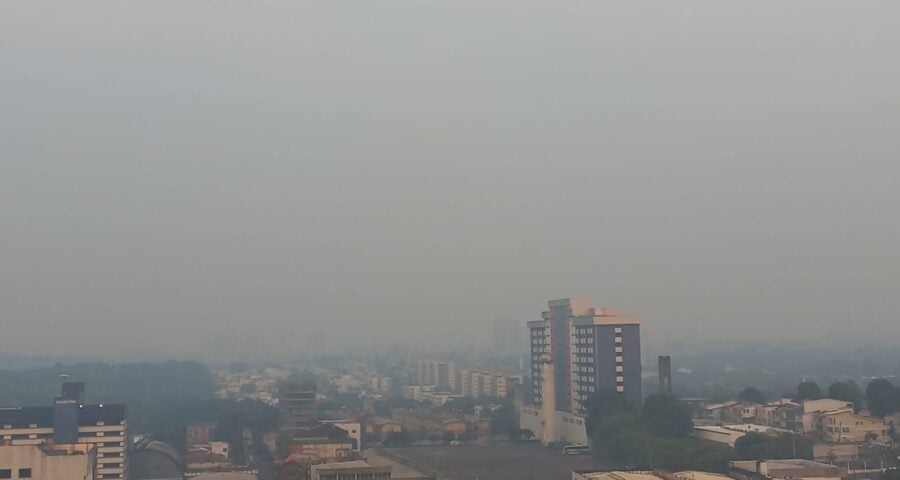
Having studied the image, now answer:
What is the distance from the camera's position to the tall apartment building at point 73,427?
1545cm

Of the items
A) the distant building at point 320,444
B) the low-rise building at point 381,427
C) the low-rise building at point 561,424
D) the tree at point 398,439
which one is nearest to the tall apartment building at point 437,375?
the low-rise building at point 381,427

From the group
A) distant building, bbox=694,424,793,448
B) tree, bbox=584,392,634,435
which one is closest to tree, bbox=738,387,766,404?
tree, bbox=584,392,634,435

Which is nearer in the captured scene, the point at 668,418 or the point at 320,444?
the point at 320,444

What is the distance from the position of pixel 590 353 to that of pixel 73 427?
9.22m

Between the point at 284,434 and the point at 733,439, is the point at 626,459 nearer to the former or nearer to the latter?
the point at 733,439

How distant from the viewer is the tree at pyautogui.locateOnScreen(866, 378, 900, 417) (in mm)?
17391

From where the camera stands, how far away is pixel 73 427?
1572cm

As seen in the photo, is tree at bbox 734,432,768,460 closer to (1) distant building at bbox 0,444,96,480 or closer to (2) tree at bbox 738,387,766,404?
(2) tree at bbox 738,387,766,404

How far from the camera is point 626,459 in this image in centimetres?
1551

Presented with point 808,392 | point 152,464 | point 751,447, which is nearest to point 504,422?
point 808,392

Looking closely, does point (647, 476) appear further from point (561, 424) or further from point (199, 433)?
point (199, 433)

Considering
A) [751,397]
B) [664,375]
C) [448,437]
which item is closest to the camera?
[664,375]

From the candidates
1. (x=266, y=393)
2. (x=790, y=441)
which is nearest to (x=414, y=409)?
(x=266, y=393)

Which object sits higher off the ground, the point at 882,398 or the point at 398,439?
the point at 882,398
